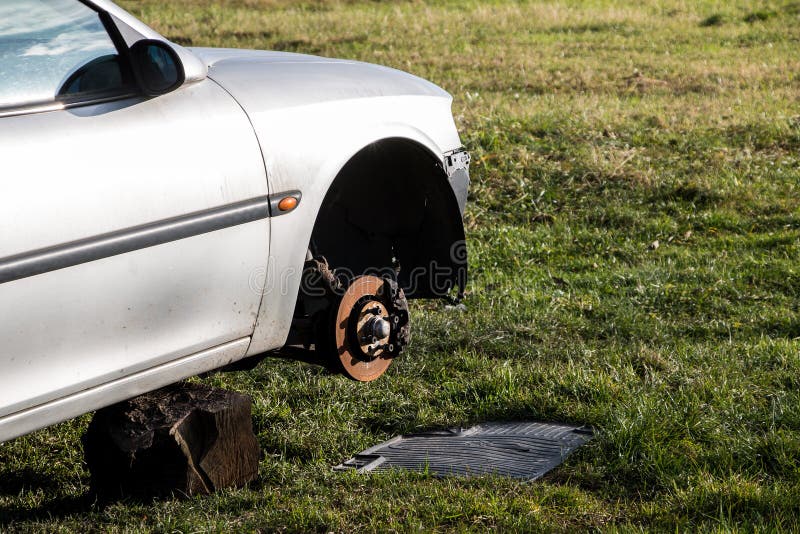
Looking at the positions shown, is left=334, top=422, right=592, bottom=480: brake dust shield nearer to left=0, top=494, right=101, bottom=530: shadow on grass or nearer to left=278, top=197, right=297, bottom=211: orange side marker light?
left=0, top=494, right=101, bottom=530: shadow on grass

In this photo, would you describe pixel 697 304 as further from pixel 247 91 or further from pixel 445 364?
pixel 247 91

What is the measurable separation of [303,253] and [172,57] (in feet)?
2.55

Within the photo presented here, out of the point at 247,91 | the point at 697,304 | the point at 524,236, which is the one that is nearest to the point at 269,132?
the point at 247,91

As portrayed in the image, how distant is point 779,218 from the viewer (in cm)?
736

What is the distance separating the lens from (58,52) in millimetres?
2850

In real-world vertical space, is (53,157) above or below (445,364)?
above

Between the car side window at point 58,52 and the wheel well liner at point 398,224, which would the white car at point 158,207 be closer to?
the car side window at point 58,52

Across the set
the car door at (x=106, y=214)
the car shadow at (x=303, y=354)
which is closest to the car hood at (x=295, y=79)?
the car door at (x=106, y=214)

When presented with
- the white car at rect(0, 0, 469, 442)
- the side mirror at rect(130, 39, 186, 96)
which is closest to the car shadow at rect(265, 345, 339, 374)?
the white car at rect(0, 0, 469, 442)

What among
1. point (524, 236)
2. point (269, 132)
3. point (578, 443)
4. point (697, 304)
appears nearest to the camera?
point (269, 132)

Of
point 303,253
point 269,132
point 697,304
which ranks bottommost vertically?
point 697,304

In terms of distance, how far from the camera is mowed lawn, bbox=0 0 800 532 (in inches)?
131

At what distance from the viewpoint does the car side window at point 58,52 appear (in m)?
2.72

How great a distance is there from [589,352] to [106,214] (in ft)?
9.39
